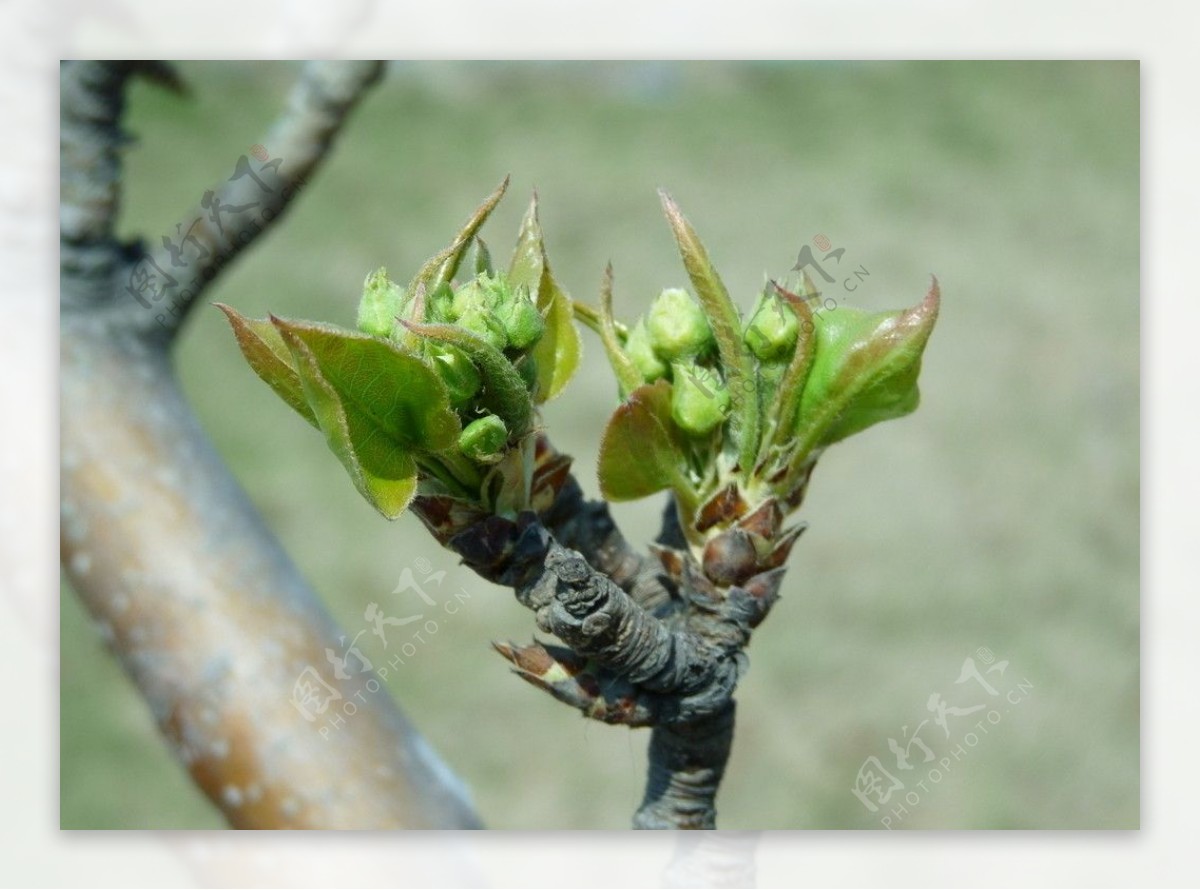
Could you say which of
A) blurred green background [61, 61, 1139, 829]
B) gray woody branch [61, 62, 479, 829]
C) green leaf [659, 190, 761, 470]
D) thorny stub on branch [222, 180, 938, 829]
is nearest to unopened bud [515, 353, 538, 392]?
thorny stub on branch [222, 180, 938, 829]

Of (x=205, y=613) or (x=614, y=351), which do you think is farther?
(x=205, y=613)

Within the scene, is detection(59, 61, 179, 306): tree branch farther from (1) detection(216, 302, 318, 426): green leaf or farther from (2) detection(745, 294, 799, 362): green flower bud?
(2) detection(745, 294, 799, 362): green flower bud

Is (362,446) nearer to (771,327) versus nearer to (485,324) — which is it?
(485,324)

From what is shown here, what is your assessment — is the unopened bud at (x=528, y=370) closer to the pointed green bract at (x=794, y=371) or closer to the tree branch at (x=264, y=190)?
the pointed green bract at (x=794, y=371)

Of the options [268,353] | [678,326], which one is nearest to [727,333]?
[678,326]

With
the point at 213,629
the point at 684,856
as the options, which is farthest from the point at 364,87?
the point at 684,856

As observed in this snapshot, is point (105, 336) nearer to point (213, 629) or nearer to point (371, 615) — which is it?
point (213, 629)
